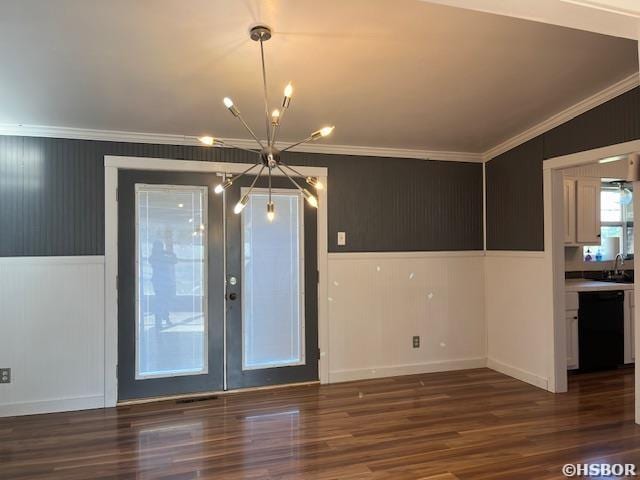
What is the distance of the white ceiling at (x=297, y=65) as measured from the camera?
2398mm

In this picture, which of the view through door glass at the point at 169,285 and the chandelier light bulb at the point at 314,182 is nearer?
the chandelier light bulb at the point at 314,182

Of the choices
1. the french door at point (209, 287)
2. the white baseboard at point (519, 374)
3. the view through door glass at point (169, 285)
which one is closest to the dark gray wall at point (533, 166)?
the white baseboard at point (519, 374)

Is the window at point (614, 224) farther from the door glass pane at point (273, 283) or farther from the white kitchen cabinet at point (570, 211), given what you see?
Answer: the door glass pane at point (273, 283)

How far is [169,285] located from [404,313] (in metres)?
2.34

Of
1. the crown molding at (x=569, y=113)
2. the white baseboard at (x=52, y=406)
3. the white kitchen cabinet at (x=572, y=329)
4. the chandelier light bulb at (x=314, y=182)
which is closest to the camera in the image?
the chandelier light bulb at (x=314, y=182)

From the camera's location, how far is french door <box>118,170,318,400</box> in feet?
12.6

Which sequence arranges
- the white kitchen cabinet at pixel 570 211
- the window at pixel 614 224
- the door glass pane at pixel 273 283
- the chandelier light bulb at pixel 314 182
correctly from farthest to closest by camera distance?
the window at pixel 614 224
the white kitchen cabinet at pixel 570 211
the door glass pane at pixel 273 283
the chandelier light bulb at pixel 314 182

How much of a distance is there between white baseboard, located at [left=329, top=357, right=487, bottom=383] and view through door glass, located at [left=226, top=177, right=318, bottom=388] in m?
0.29

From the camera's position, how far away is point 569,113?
12.6 ft

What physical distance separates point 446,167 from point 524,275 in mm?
1377

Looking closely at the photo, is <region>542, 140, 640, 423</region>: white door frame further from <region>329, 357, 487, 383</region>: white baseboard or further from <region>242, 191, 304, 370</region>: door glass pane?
<region>242, 191, 304, 370</region>: door glass pane

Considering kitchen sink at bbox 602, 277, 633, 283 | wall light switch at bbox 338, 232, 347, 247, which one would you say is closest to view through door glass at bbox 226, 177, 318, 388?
wall light switch at bbox 338, 232, 347, 247

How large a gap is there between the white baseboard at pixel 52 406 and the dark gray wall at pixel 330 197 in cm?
121

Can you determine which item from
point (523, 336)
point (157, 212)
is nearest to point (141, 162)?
point (157, 212)
